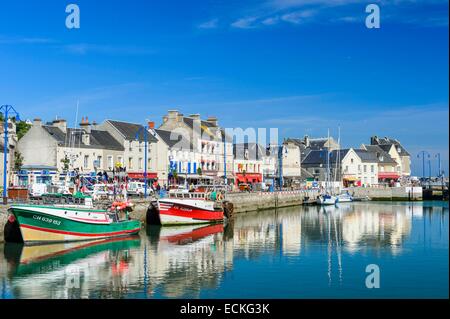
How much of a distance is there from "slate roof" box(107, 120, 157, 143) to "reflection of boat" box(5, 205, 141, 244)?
2520cm

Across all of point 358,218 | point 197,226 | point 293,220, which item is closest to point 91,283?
point 197,226

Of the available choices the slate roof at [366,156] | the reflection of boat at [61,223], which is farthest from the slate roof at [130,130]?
the slate roof at [366,156]

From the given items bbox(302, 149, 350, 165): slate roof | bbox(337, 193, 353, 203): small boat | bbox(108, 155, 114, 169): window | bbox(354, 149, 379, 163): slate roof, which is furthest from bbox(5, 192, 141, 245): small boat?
bbox(354, 149, 379, 163): slate roof

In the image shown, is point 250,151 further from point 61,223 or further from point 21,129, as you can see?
point 61,223

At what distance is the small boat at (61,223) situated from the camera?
29.6 meters

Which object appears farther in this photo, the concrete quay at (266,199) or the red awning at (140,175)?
the red awning at (140,175)

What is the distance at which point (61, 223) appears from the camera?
3086 centimetres

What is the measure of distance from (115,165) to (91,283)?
3420cm

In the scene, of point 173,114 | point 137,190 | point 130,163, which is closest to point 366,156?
point 173,114

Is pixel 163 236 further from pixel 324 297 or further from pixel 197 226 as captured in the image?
pixel 324 297

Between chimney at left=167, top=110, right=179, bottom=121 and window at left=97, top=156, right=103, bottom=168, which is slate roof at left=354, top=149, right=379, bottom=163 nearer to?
chimney at left=167, top=110, right=179, bottom=121

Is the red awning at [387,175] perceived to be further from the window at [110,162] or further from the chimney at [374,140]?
the window at [110,162]

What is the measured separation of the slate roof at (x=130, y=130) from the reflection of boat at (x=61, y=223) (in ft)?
82.7

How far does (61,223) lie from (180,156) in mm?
33401
